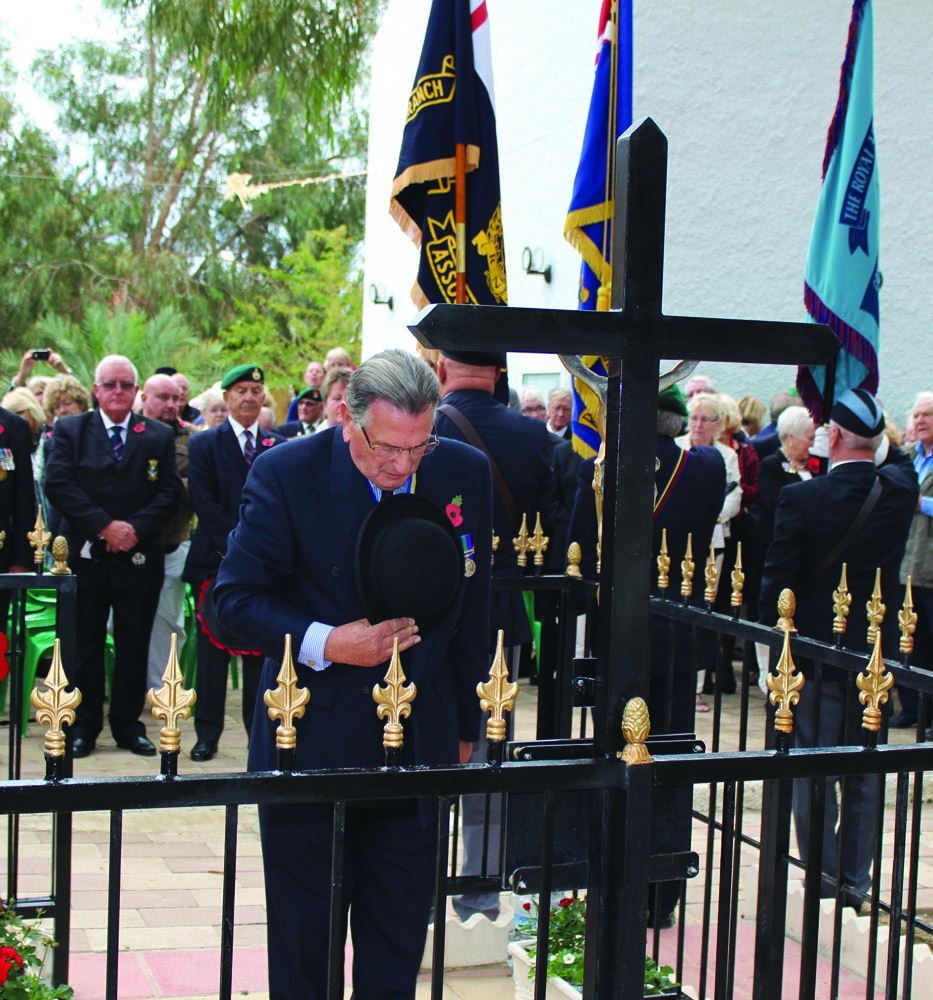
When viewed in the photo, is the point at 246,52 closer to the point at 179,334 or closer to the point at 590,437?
the point at 179,334

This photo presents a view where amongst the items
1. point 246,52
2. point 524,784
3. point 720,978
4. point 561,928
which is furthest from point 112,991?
point 246,52

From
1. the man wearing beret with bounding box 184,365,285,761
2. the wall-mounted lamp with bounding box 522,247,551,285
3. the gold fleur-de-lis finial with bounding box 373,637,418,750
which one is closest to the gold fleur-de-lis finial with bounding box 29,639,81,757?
the gold fleur-de-lis finial with bounding box 373,637,418,750

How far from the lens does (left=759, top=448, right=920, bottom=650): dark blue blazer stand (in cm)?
495

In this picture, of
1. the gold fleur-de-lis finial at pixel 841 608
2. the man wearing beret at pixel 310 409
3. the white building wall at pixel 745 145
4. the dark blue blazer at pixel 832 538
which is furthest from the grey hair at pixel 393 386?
the white building wall at pixel 745 145

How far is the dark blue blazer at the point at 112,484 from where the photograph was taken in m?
6.68

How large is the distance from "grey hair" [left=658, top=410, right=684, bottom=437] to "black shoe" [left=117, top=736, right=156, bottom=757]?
3.41 m

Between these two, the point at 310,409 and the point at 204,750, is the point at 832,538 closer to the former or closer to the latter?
the point at 204,750

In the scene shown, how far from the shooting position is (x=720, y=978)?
105 inches

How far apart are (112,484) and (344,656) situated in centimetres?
441

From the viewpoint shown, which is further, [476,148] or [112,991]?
[476,148]

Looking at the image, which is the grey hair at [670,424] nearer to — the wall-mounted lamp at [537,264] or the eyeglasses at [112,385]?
the eyeglasses at [112,385]

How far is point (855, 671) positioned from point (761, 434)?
6.23 meters

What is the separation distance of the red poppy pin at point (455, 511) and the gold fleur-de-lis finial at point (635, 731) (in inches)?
36.0

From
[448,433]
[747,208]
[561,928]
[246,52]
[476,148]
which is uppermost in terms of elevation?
[246,52]
